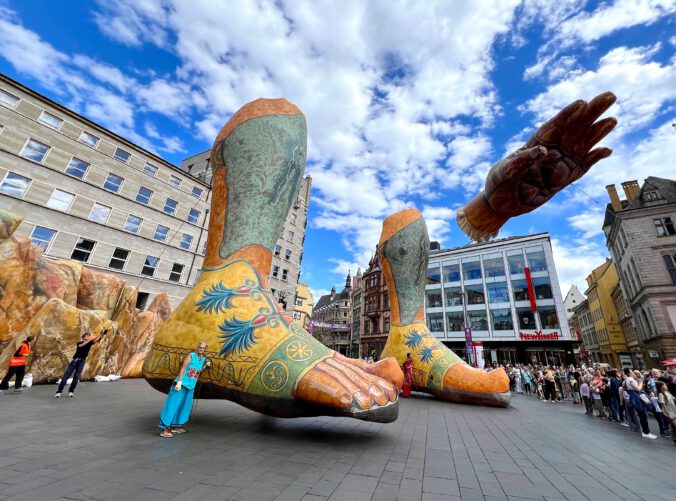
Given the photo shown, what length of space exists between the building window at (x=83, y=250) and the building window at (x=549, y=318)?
117 feet

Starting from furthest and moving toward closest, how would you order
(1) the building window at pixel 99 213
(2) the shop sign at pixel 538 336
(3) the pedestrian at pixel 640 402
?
(2) the shop sign at pixel 538 336 → (1) the building window at pixel 99 213 → (3) the pedestrian at pixel 640 402

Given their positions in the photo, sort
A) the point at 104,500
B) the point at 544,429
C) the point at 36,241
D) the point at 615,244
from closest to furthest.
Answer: the point at 104,500 < the point at 544,429 < the point at 36,241 < the point at 615,244

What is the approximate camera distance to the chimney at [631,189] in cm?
2565

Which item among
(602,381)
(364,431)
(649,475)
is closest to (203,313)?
(364,431)

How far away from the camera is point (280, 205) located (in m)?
5.13

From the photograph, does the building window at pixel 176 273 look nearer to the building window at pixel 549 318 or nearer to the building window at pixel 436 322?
the building window at pixel 436 322

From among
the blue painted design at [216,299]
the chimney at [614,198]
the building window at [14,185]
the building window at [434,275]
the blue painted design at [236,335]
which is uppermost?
the chimney at [614,198]

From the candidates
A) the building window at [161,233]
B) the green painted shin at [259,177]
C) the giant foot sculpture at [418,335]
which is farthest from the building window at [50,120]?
the giant foot sculpture at [418,335]

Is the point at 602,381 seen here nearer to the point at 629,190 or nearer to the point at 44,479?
the point at 44,479

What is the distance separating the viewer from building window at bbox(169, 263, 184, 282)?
845 inches

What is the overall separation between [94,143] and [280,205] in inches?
828

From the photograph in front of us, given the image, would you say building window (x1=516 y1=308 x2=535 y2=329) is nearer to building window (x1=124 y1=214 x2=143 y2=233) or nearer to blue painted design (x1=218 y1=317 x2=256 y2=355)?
blue painted design (x1=218 y1=317 x2=256 y2=355)

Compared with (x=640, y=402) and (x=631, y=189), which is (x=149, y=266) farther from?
(x=631, y=189)

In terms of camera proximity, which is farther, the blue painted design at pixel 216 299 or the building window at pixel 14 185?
the building window at pixel 14 185
